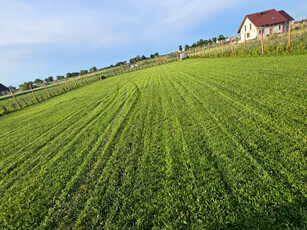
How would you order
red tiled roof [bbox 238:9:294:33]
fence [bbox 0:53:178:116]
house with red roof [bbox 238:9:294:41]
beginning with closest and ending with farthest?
fence [bbox 0:53:178:116]
house with red roof [bbox 238:9:294:41]
red tiled roof [bbox 238:9:294:33]

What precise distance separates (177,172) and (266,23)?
41459 millimetres

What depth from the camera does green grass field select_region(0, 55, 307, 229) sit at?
1763mm

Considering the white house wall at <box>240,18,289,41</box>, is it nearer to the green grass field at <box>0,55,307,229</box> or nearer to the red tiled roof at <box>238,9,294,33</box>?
the red tiled roof at <box>238,9,294,33</box>

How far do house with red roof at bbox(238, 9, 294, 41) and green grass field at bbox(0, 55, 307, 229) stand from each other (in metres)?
36.0

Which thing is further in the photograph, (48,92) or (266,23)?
(266,23)

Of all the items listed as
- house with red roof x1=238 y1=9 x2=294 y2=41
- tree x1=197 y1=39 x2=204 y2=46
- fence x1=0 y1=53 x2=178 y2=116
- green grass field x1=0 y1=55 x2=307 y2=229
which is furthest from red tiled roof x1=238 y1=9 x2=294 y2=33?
tree x1=197 y1=39 x2=204 y2=46

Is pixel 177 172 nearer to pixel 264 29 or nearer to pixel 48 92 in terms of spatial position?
pixel 48 92

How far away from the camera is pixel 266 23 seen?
31062 millimetres

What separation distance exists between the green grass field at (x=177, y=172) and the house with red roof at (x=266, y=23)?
36.0 meters

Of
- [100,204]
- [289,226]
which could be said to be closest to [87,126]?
[100,204]

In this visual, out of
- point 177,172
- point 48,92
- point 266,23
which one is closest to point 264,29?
point 266,23

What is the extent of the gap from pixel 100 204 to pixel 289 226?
2191 mm

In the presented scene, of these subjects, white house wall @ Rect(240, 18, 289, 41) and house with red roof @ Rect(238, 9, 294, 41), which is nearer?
white house wall @ Rect(240, 18, 289, 41)

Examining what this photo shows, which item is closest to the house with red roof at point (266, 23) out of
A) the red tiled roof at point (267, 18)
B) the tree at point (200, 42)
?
the red tiled roof at point (267, 18)
